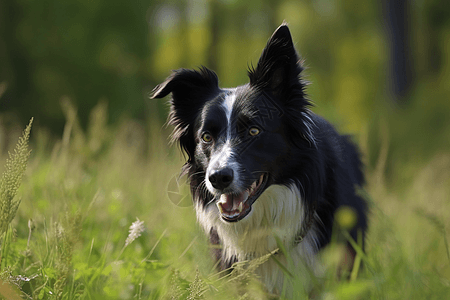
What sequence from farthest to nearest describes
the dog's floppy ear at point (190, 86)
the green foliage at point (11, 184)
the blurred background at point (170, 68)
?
1. the blurred background at point (170, 68)
2. the dog's floppy ear at point (190, 86)
3. the green foliage at point (11, 184)

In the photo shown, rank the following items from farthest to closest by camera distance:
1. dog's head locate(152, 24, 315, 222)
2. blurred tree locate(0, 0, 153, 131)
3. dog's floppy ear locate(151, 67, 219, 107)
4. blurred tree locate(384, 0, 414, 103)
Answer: blurred tree locate(0, 0, 153, 131)
blurred tree locate(384, 0, 414, 103)
dog's floppy ear locate(151, 67, 219, 107)
dog's head locate(152, 24, 315, 222)

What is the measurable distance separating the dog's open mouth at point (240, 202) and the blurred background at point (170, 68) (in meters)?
6.50

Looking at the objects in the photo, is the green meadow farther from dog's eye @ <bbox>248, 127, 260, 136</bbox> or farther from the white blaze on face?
dog's eye @ <bbox>248, 127, 260, 136</bbox>

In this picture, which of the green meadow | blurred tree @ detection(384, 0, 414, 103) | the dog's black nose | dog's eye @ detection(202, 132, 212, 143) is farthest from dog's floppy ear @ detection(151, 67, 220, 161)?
blurred tree @ detection(384, 0, 414, 103)

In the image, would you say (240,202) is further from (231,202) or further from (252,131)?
(252,131)

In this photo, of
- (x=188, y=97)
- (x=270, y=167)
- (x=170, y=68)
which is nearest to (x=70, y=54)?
(x=170, y=68)

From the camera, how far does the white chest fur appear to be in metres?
3.04

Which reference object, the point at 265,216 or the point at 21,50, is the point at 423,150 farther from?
the point at 21,50

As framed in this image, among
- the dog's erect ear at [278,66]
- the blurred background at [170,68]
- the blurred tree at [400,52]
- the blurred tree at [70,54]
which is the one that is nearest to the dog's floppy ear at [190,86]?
the dog's erect ear at [278,66]

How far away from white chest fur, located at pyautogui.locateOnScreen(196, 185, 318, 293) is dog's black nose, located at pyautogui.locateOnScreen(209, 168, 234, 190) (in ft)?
1.35

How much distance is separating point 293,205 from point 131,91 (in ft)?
52.3

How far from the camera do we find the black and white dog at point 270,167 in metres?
2.99

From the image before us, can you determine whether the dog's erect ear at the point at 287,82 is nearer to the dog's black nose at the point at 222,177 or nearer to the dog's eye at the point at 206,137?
the dog's eye at the point at 206,137

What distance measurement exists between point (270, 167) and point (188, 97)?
1.07 metres
